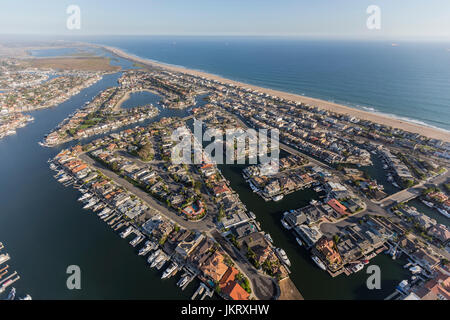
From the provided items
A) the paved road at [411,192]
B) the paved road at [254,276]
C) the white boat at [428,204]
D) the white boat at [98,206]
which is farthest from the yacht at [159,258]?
the white boat at [428,204]

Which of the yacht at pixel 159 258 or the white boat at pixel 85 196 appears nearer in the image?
the yacht at pixel 159 258

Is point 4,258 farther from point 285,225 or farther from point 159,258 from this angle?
point 285,225

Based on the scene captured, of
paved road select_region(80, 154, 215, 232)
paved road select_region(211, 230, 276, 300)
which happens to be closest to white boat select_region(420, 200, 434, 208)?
paved road select_region(211, 230, 276, 300)

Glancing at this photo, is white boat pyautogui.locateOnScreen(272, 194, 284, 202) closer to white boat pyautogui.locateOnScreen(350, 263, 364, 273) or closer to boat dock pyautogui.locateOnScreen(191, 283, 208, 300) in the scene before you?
white boat pyautogui.locateOnScreen(350, 263, 364, 273)

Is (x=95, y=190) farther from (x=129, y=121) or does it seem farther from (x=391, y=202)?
(x=391, y=202)

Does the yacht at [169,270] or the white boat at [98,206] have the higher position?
the white boat at [98,206]

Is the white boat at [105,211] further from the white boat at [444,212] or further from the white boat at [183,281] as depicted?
the white boat at [444,212]

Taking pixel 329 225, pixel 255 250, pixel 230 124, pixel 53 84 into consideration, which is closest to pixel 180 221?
pixel 255 250
